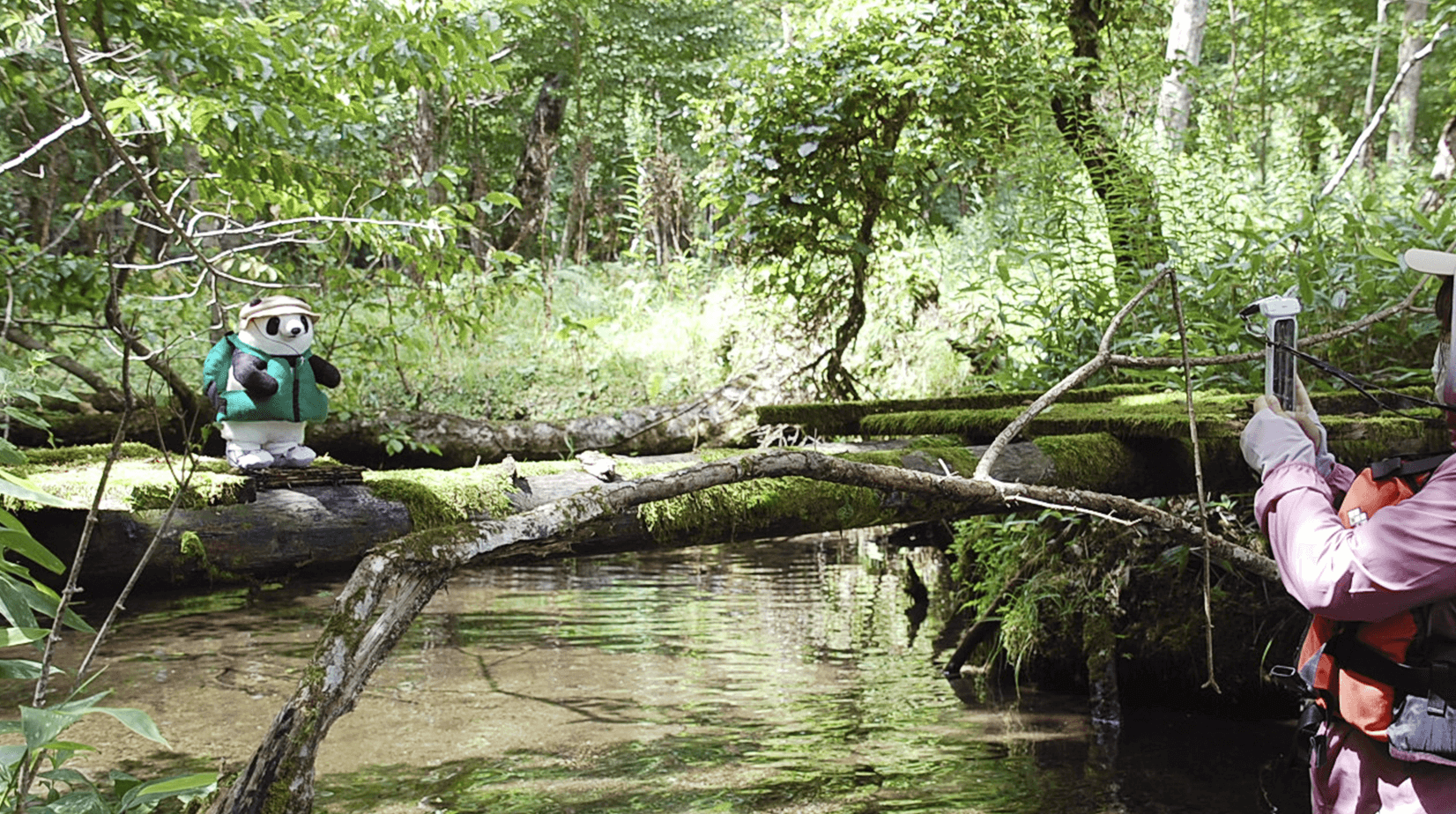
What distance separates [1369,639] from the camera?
237 centimetres

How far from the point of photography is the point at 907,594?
8.33 metres

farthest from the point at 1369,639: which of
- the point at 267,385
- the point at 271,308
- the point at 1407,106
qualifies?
the point at 1407,106

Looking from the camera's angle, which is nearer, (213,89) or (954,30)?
(213,89)

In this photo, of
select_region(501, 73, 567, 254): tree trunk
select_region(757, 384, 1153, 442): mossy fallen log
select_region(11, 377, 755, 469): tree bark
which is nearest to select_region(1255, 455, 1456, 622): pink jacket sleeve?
select_region(757, 384, 1153, 442): mossy fallen log

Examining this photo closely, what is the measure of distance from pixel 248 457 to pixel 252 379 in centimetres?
37

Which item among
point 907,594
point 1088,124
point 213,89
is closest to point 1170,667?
point 907,594

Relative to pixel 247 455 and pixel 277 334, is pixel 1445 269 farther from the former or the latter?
pixel 277 334

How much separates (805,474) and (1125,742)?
2.83 m

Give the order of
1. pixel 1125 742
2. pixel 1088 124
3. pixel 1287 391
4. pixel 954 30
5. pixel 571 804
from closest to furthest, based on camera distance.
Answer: pixel 1287 391, pixel 571 804, pixel 1125 742, pixel 954 30, pixel 1088 124

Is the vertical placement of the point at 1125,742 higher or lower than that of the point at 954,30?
lower

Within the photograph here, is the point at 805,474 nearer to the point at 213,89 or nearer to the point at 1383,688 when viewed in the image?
the point at 1383,688

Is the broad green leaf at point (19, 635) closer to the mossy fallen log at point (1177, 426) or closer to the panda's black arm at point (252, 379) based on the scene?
the panda's black arm at point (252, 379)

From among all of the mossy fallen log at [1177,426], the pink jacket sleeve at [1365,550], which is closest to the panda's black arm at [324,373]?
the mossy fallen log at [1177,426]

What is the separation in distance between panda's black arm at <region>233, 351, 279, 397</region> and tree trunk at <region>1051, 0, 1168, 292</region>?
17.0ft
